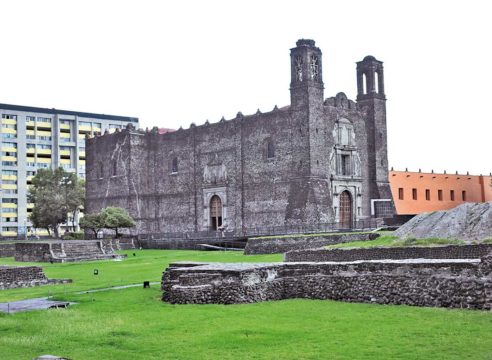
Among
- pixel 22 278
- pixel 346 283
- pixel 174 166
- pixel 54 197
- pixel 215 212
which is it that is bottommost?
pixel 22 278

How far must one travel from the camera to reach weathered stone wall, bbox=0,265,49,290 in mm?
24688

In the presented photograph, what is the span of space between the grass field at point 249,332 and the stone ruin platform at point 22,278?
7.44m

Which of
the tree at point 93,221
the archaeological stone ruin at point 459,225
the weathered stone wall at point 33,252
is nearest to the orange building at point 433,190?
the tree at point 93,221

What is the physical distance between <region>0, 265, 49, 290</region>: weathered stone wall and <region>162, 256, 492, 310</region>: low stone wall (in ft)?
24.4

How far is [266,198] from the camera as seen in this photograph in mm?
50438

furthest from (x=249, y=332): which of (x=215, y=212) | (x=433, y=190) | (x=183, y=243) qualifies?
(x=433, y=190)

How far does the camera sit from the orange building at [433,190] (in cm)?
5569

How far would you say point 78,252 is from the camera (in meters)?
41.2

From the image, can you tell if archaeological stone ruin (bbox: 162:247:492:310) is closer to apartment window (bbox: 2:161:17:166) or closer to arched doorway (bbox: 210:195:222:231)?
arched doorway (bbox: 210:195:222:231)

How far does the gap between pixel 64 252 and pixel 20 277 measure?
15.6 m

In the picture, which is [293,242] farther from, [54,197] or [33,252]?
[54,197]

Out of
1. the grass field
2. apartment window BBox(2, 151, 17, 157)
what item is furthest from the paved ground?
apartment window BBox(2, 151, 17, 157)

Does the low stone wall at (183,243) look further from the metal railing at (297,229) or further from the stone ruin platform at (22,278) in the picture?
the stone ruin platform at (22,278)

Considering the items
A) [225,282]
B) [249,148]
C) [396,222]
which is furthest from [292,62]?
[225,282]
